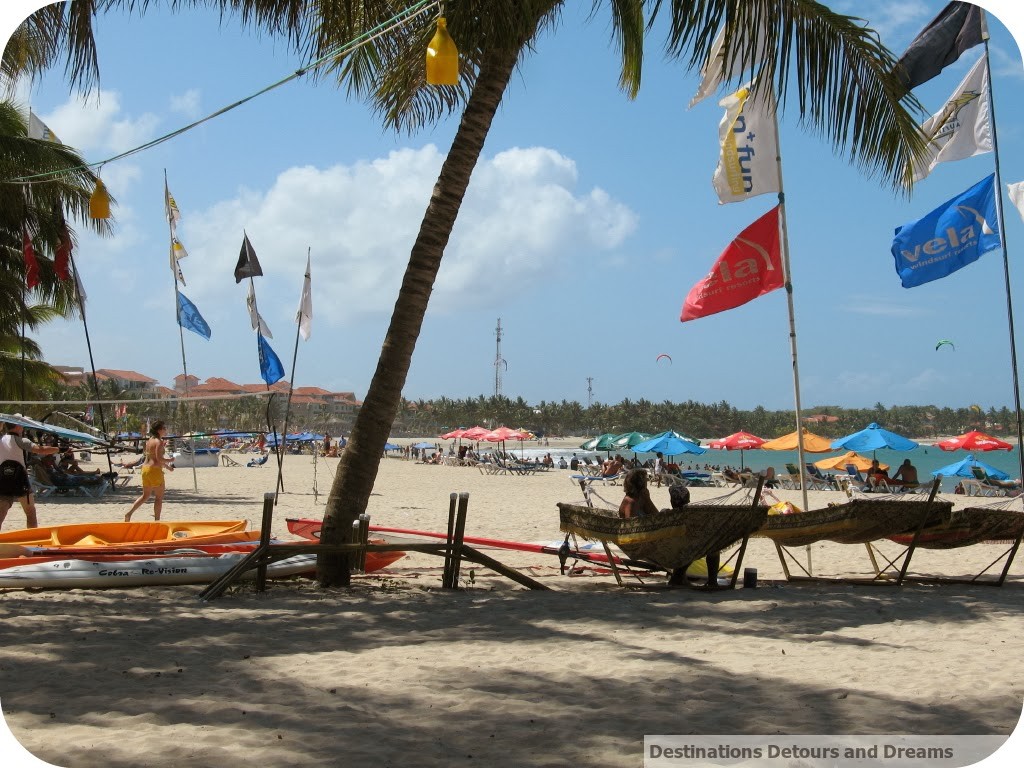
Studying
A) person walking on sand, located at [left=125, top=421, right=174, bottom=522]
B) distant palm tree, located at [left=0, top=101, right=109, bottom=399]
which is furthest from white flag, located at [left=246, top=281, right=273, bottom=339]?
person walking on sand, located at [left=125, top=421, right=174, bottom=522]

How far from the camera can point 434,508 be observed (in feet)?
52.3

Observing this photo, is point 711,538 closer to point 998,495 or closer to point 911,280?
point 911,280

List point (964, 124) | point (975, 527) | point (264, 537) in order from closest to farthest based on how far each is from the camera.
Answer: point (264, 537) < point (975, 527) < point (964, 124)

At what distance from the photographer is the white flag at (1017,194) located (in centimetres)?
898

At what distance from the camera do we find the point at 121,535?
853 cm

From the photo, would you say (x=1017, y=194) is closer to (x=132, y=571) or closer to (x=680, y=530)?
(x=680, y=530)

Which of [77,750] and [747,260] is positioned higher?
[747,260]

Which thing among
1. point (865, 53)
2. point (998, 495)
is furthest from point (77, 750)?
point (998, 495)

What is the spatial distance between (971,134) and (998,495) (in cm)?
1719

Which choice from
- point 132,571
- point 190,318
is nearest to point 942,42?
point 132,571

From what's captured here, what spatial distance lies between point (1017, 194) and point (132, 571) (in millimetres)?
9207

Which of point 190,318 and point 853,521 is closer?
point 853,521

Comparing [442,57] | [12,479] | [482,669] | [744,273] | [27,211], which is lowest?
[482,669]

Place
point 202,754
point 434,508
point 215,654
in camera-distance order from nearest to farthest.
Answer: point 202,754, point 215,654, point 434,508
